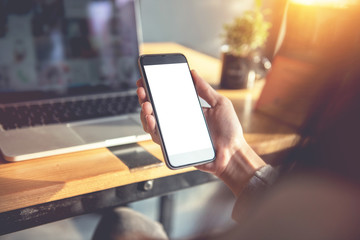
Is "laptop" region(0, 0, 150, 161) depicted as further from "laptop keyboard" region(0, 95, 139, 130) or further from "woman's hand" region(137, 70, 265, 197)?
"woman's hand" region(137, 70, 265, 197)

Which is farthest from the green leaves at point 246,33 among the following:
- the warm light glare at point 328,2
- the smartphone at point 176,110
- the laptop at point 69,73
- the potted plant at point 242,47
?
the smartphone at point 176,110

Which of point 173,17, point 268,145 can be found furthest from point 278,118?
point 173,17

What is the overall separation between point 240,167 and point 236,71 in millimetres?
375

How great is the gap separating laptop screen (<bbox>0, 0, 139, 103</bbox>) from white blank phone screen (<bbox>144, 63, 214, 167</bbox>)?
283 mm

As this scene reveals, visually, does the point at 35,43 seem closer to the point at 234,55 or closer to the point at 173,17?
the point at 234,55

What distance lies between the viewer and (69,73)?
0.73 m

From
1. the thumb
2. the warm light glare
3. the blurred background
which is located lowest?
the blurred background

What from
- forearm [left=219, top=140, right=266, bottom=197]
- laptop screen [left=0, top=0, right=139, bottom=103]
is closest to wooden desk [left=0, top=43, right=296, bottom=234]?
forearm [left=219, top=140, right=266, bottom=197]

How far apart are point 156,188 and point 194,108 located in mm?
153

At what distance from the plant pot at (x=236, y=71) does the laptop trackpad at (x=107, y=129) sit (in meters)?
0.35

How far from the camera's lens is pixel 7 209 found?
0.40m

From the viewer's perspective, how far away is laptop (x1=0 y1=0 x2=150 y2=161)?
0.56 m

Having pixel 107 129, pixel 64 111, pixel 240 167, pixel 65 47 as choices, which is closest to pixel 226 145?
pixel 240 167

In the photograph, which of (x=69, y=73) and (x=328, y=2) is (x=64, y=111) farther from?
(x=328, y=2)
